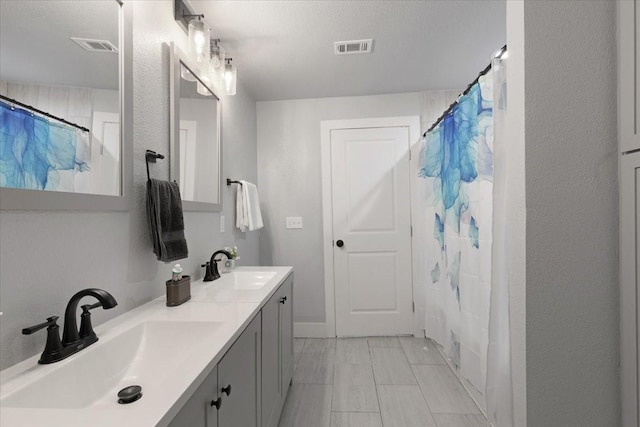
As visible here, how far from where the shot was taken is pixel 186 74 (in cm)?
164

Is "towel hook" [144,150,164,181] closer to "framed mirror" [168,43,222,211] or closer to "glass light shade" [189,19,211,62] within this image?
"framed mirror" [168,43,222,211]

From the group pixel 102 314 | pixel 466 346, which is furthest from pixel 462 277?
pixel 102 314

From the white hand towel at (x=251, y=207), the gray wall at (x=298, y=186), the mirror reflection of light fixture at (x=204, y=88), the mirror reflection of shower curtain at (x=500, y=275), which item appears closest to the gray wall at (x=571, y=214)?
the mirror reflection of shower curtain at (x=500, y=275)

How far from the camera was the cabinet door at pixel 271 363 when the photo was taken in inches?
54.4

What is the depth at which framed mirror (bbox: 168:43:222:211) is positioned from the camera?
5.01ft

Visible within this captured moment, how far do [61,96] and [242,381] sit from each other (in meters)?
1.07

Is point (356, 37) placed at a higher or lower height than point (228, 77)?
higher

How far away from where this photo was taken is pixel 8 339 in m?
0.75

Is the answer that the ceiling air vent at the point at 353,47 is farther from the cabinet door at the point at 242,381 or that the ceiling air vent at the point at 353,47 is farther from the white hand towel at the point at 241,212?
the cabinet door at the point at 242,381

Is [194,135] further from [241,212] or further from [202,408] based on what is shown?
[202,408]

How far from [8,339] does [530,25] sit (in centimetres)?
170

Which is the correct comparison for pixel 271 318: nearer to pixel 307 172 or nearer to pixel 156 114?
pixel 156 114

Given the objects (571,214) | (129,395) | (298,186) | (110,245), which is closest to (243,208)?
(298,186)

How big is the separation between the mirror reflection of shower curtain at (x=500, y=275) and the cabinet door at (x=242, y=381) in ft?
3.41
